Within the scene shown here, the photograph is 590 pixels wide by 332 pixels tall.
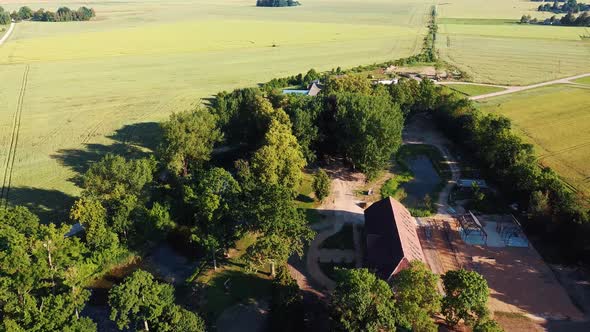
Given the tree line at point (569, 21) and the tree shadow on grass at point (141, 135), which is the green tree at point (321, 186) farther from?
the tree line at point (569, 21)

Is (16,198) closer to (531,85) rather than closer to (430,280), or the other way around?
(430,280)

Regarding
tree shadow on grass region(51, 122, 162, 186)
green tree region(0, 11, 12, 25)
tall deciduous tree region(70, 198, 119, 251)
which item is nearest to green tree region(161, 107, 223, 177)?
tree shadow on grass region(51, 122, 162, 186)

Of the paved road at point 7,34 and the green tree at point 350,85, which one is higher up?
the paved road at point 7,34

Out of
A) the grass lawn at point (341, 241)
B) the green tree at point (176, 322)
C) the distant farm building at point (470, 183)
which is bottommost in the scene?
the grass lawn at point (341, 241)

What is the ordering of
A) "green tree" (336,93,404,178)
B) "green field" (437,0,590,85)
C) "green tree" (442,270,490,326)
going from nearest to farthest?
"green tree" (442,270,490,326) → "green tree" (336,93,404,178) → "green field" (437,0,590,85)

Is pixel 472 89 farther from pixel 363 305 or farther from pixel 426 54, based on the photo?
pixel 363 305

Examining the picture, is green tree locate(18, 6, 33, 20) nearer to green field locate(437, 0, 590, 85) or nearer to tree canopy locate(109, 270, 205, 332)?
green field locate(437, 0, 590, 85)

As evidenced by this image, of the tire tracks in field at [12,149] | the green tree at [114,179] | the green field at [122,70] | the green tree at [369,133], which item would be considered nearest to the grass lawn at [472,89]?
the green field at [122,70]
